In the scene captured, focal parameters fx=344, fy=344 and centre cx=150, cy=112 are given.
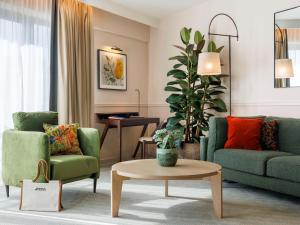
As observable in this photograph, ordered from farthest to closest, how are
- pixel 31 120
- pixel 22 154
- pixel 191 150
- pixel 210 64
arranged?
pixel 191 150 → pixel 210 64 → pixel 31 120 → pixel 22 154

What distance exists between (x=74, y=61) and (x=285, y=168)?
303 centimetres

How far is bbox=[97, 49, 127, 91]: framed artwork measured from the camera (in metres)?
5.30

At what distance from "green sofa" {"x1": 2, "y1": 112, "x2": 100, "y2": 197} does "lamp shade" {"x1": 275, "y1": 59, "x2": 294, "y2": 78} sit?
242cm

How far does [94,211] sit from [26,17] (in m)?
2.53

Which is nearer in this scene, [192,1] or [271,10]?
[271,10]

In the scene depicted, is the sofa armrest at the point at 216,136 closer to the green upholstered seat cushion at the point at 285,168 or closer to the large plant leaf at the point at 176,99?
the green upholstered seat cushion at the point at 285,168

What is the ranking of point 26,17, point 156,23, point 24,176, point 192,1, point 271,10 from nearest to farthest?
point 24,176 → point 26,17 → point 271,10 → point 192,1 → point 156,23

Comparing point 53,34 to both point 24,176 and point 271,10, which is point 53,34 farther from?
point 271,10

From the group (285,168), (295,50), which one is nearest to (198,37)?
(295,50)

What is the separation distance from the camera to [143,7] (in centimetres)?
534

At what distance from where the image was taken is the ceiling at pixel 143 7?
500 centimetres

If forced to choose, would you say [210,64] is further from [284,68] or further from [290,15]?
[290,15]

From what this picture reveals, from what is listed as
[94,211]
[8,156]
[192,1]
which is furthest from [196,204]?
[192,1]

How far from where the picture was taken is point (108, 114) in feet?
17.7
